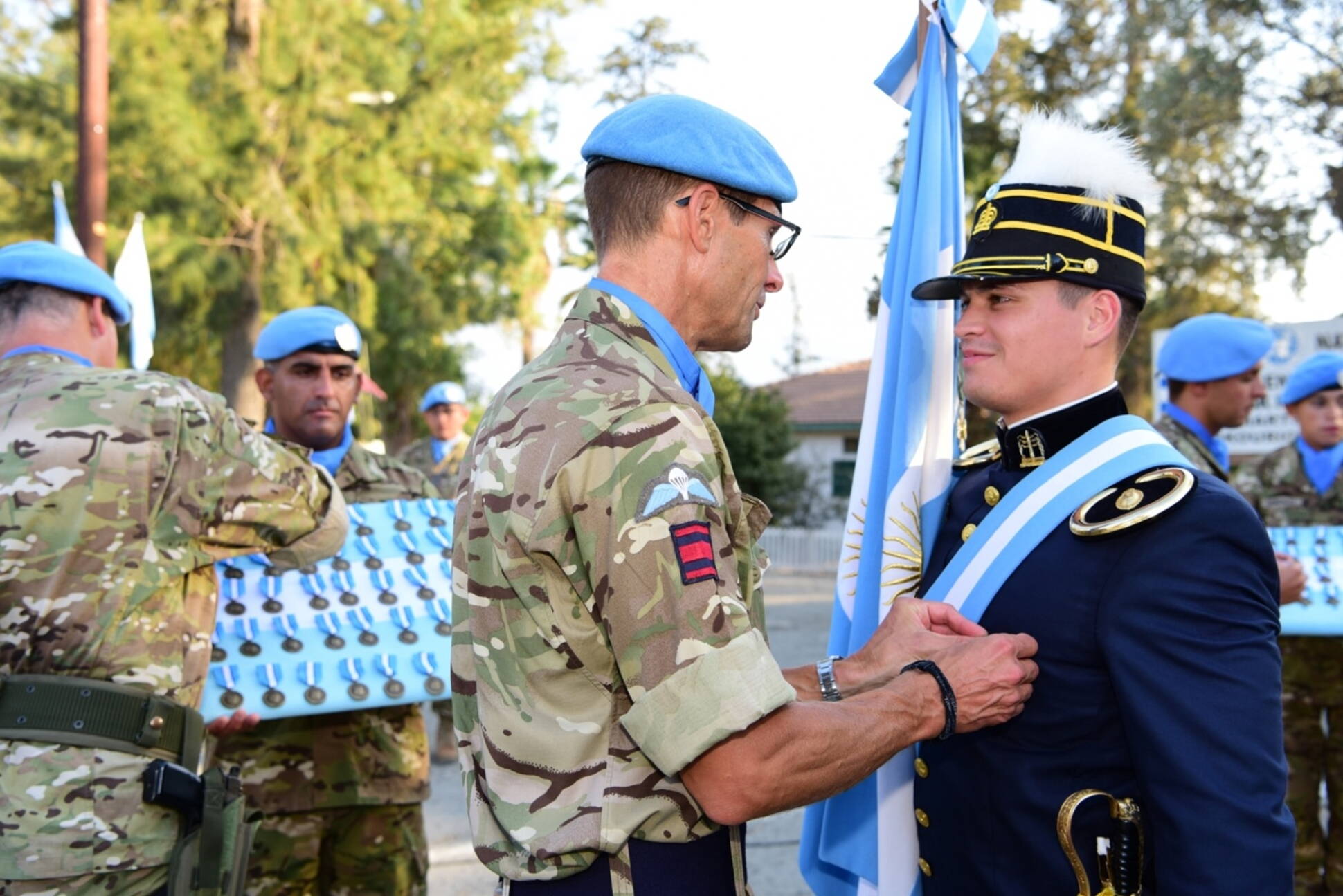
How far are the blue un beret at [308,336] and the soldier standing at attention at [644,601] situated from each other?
2.30 meters

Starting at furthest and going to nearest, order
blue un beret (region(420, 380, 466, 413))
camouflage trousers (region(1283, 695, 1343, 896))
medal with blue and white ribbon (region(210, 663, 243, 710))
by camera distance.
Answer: blue un beret (region(420, 380, 466, 413))
camouflage trousers (region(1283, 695, 1343, 896))
medal with blue and white ribbon (region(210, 663, 243, 710))

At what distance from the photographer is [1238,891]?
1876 mm

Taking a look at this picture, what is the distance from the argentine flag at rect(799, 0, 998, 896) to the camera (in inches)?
111

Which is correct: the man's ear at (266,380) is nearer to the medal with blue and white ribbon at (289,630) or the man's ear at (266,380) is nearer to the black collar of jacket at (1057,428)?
the medal with blue and white ribbon at (289,630)

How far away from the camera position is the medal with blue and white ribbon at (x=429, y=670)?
3.63 metres

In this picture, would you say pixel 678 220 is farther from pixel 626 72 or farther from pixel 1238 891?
pixel 626 72

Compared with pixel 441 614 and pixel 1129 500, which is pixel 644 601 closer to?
pixel 1129 500

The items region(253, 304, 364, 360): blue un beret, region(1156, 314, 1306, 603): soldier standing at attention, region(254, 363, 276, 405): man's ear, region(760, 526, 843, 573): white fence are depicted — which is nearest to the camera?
region(253, 304, 364, 360): blue un beret

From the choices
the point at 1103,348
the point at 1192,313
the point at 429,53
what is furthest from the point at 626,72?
the point at 1103,348

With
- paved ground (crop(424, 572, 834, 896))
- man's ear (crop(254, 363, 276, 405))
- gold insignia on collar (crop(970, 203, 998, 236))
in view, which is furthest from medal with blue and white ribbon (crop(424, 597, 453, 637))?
gold insignia on collar (crop(970, 203, 998, 236))

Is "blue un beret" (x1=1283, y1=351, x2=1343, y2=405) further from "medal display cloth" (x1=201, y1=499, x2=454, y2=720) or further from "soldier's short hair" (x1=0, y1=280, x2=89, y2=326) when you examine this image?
"soldier's short hair" (x1=0, y1=280, x2=89, y2=326)

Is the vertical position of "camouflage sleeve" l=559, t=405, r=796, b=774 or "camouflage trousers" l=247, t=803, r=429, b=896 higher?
"camouflage sleeve" l=559, t=405, r=796, b=774

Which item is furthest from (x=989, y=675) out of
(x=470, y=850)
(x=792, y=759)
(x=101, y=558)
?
(x=470, y=850)

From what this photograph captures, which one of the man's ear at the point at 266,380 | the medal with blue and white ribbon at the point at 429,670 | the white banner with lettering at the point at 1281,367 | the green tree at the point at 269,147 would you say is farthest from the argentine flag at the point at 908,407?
the green tree at the point at 269,147
